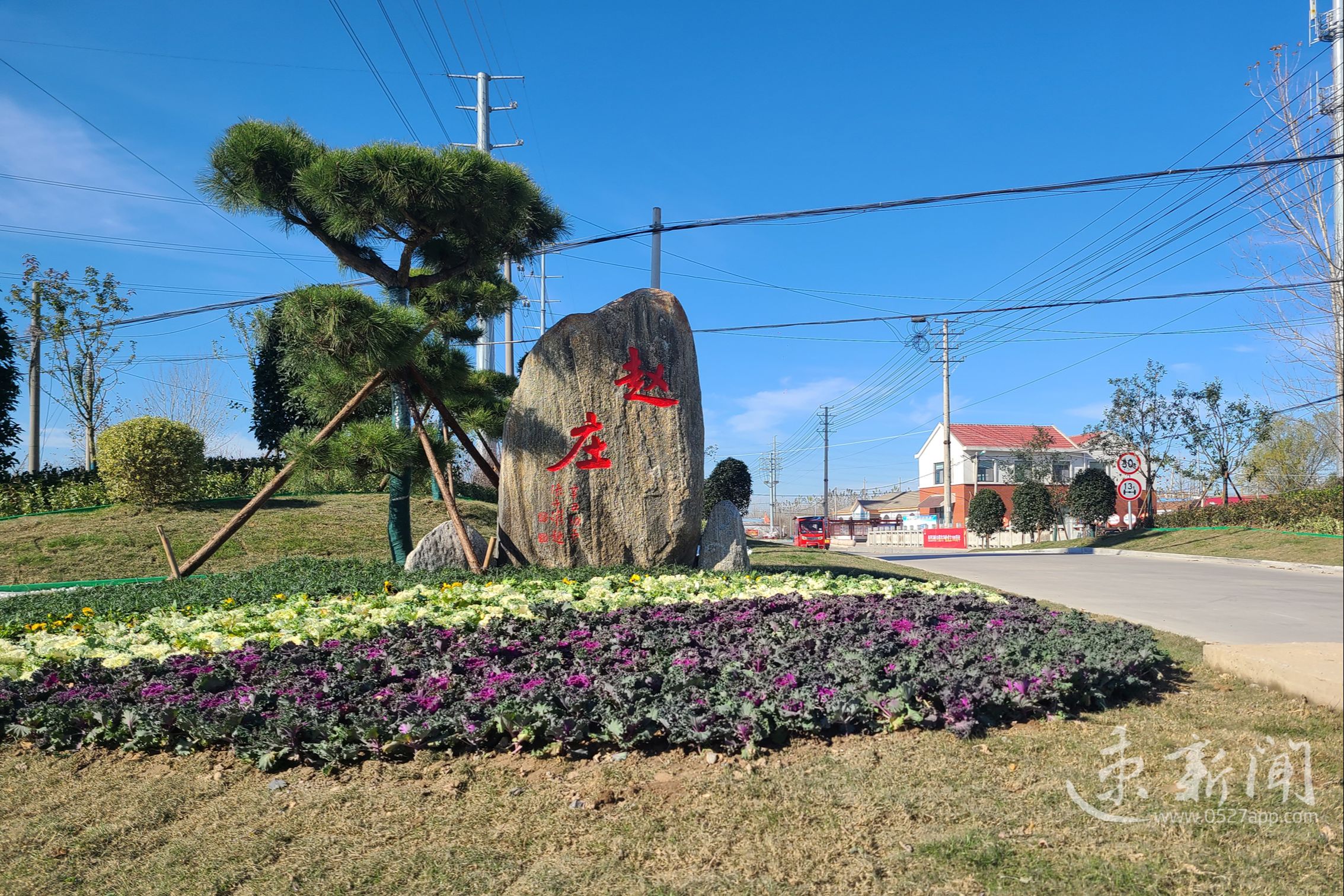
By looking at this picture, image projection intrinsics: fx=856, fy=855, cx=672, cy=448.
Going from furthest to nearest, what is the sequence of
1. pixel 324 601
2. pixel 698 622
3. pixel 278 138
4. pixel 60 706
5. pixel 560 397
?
pixel 278 138 → pixel 560 397 → pixel 324 601 → pixel 698 622 → pixel 60 706

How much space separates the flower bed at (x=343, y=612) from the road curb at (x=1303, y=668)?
161 inches

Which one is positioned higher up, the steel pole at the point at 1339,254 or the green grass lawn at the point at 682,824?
the steel pole at the point at 1339,254

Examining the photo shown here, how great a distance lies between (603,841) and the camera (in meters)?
2.66

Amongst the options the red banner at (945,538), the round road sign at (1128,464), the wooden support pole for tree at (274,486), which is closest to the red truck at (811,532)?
the red banner at (945,538)

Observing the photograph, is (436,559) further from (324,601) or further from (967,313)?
(967,313)

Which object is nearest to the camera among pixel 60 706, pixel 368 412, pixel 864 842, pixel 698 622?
pixel 864 842

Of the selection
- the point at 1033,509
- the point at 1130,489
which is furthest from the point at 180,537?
the point at 1033,509

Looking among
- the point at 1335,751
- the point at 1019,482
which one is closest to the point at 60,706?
the point at 1335,751

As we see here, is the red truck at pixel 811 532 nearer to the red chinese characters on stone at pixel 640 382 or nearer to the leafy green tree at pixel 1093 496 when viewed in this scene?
the leafy green tree at pixel 1093 496

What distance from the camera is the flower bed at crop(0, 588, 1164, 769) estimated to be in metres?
3.35

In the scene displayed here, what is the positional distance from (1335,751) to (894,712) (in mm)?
2625

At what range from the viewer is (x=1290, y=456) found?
1412 mm

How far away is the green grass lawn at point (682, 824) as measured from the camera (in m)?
2.32

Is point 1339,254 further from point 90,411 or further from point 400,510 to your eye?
point 90,411
